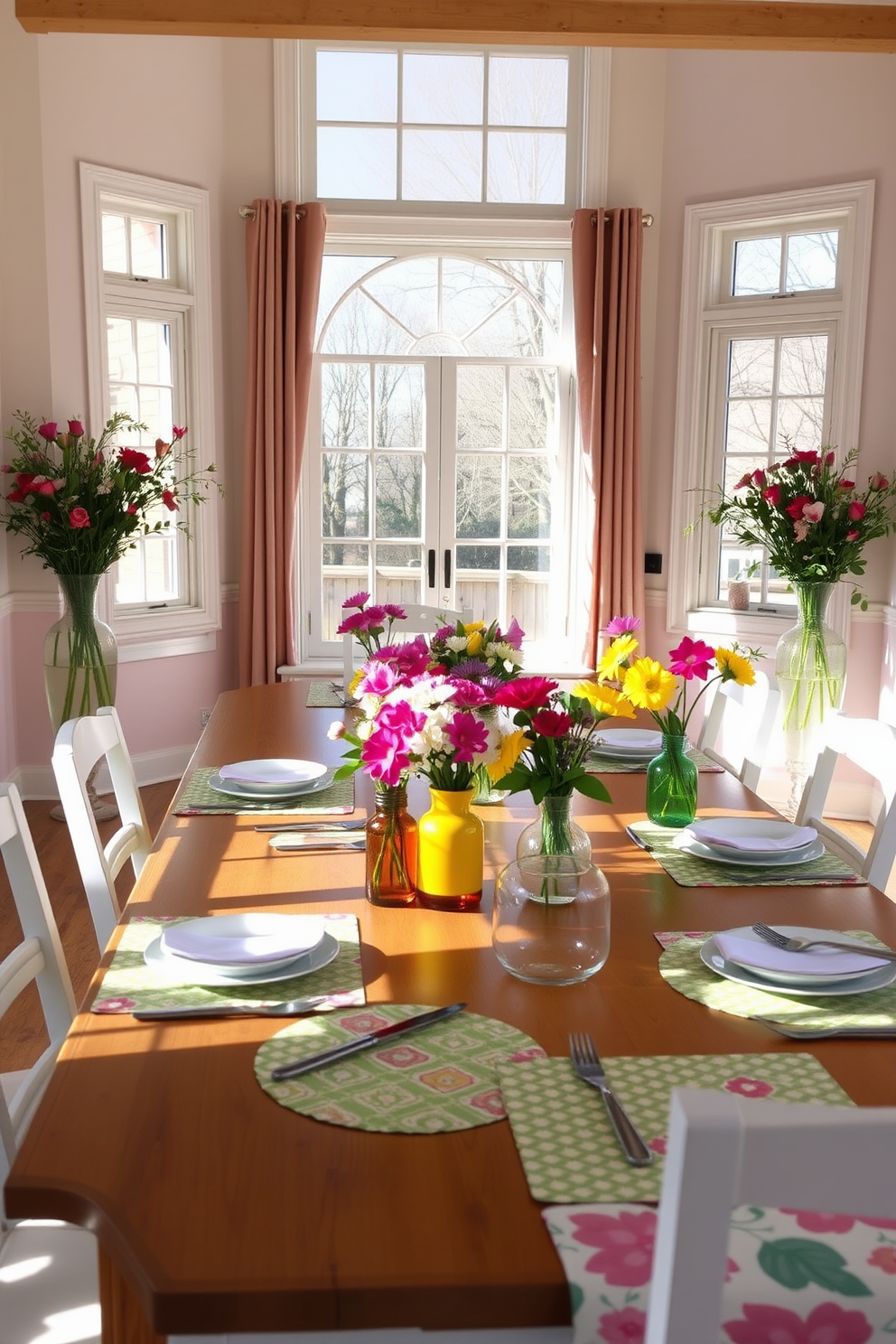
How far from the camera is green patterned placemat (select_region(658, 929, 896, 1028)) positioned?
4.68 feet

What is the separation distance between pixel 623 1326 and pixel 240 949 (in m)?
0.80

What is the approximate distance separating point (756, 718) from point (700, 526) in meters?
3.06

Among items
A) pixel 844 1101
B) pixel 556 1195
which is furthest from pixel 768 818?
pixel 556 1195

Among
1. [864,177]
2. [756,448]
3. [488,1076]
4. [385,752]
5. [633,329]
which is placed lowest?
[488,1076]

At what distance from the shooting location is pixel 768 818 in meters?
2.28

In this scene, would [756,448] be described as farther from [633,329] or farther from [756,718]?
[756,718]

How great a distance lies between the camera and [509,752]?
5.41ft

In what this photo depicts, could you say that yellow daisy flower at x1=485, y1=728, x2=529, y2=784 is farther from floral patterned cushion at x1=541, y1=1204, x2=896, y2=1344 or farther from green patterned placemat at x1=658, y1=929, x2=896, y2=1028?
floral patterned cushion at x1=541, y1=1204, x2=896, y2=1344

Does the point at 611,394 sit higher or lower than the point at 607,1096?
higher

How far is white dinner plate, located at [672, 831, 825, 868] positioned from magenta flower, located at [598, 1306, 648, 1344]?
1.18m

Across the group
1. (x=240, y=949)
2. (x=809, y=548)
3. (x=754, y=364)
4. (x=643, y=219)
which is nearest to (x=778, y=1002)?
(x=240, y=949)

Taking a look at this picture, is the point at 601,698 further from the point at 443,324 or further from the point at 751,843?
the point at 443,324

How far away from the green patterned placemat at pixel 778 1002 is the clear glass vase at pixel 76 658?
3673 millimetres

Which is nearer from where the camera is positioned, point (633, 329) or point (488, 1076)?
point (488, 1076)
